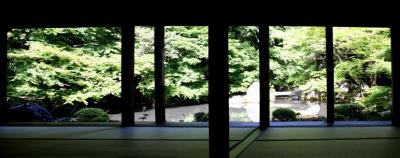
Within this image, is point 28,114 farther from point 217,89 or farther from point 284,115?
point 217,89

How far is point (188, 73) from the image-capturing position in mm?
11148

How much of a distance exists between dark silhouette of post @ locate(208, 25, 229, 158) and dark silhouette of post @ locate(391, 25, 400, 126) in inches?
221

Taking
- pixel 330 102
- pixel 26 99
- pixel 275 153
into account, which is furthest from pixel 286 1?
pixel 26 99

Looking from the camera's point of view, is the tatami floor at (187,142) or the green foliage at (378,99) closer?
the tatami floor at (187,142)

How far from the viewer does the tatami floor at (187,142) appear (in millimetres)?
4469

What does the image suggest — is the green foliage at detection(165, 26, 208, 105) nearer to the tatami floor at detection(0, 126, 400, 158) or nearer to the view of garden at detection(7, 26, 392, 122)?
the view of garden at detection(7, 26, 392, 122)

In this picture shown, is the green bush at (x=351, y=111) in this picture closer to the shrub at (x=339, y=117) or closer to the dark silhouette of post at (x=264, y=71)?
the shrub at (x=339, y=117)

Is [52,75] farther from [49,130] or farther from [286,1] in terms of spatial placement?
[286,1]

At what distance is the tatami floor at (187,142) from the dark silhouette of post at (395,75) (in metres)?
0.84

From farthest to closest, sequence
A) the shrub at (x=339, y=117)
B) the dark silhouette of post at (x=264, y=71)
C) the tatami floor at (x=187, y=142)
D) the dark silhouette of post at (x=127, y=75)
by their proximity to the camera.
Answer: the shrub at (x=339, y=117) → the dark silhouette of post at (x=127, y=75) → the dark silhouette of post at (x=264, y=71) → the tatami floor at (x=187, y=142)

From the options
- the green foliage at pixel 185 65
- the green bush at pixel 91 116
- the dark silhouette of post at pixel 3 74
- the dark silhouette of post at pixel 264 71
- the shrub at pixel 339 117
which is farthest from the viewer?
the green foliage at pixel 185 65

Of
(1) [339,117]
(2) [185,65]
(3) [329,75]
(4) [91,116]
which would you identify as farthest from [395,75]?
(4) [91,116]

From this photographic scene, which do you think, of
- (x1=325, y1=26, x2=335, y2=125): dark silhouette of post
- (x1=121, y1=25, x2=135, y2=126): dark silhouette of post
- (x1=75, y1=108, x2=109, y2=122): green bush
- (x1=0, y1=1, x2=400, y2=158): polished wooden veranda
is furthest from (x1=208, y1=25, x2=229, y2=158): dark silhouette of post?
(x1=75, y1=108, x2=109, y2=122): green bush

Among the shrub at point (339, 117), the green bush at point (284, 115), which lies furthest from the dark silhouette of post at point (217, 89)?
the shrub at point (339, 117)
